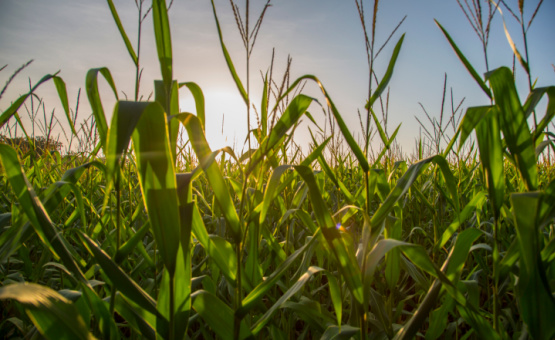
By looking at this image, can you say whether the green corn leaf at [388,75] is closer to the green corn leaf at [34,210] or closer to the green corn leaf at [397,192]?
the green corn leaf at [397,192]

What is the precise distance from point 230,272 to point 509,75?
759mm

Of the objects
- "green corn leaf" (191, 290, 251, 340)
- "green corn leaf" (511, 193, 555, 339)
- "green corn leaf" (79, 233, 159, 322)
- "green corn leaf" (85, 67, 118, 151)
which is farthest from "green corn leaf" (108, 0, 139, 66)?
"green corn leaf" (511, 193, 555, 339)

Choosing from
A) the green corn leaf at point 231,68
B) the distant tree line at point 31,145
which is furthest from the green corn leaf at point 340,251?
the distant tree line at point 31,145

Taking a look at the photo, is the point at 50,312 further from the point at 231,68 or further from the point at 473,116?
the point at 473,116

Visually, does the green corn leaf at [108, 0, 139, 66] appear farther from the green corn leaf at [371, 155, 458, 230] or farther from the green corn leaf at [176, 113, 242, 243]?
the green corn leaf at [371, 155, 458, 230]

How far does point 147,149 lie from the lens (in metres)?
0.58

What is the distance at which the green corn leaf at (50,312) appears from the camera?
1.71 feet

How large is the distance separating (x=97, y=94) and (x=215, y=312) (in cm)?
56

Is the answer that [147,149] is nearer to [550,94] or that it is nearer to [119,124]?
[119,124]

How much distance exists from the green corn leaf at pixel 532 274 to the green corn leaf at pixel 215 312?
1.91ft

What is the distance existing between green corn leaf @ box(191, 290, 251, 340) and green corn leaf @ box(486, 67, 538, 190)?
72 centimetres

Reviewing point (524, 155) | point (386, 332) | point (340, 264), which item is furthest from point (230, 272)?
point (524, 155)

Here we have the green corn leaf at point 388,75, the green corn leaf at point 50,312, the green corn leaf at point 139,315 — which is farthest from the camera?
the green corn leaf at point 388,75

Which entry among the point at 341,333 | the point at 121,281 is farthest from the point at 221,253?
the point at 341,333
